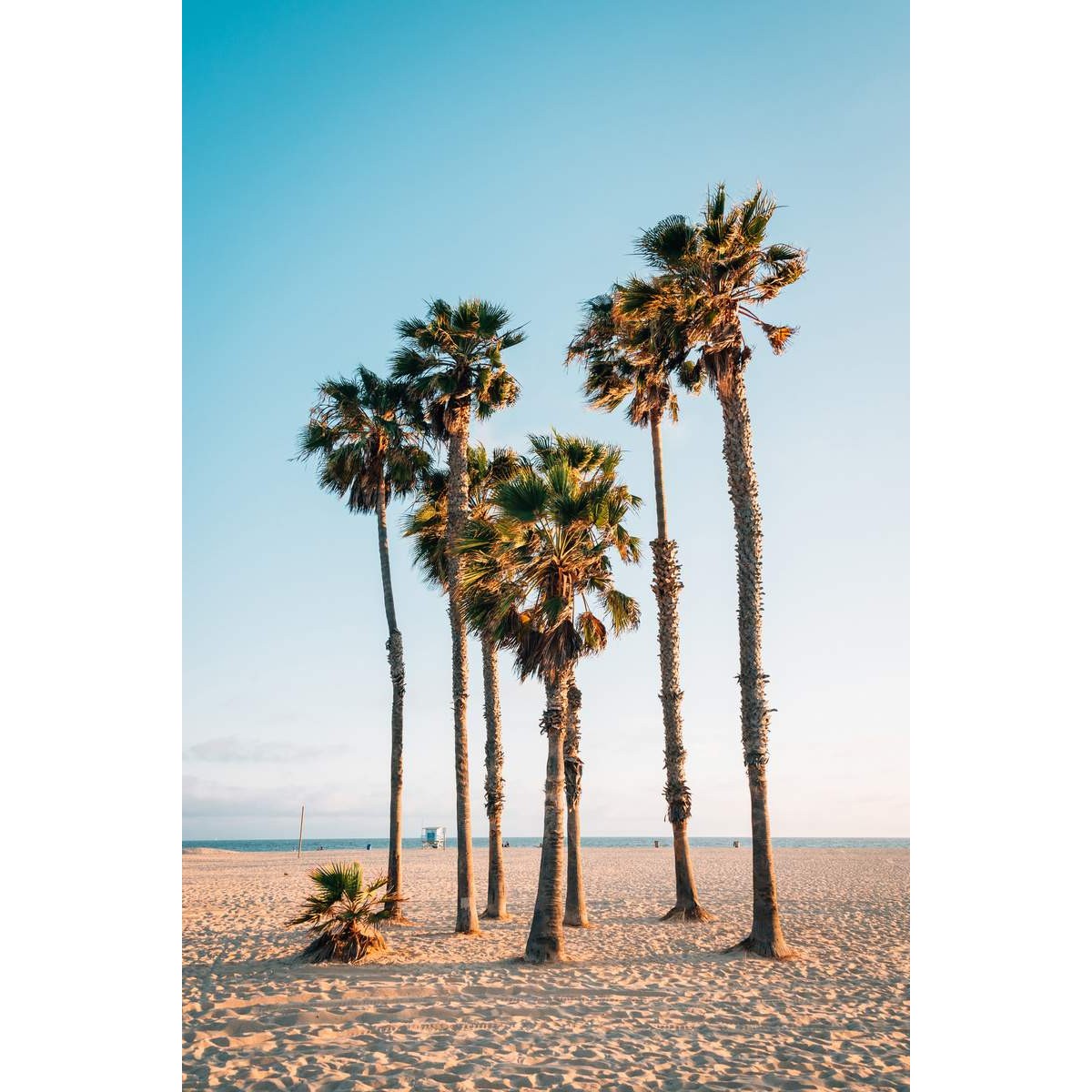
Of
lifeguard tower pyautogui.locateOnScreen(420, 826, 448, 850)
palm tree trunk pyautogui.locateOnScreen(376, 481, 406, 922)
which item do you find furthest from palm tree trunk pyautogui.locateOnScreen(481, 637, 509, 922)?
lifeguard tower pyautogui.locateOnScreen(420, 826, 448, 850)

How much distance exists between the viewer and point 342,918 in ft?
39.5

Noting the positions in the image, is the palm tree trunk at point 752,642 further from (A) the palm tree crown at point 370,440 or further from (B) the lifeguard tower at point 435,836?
(B) the lifeguard tower at point 435,836

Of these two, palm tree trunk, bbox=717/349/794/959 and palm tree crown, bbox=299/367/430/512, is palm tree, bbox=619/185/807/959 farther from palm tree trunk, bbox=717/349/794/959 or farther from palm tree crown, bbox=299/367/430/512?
palm tree crown, bbox=299/367/430/512

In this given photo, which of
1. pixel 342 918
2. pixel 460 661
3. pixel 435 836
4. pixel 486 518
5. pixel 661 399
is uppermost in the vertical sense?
pixel 661 399

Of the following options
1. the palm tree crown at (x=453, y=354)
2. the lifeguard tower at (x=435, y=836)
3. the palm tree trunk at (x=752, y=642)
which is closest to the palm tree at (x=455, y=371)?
the palm tree crown at (x=453, y=354)

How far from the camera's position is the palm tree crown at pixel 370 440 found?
18953mm

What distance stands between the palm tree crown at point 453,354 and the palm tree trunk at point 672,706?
4.31 metres

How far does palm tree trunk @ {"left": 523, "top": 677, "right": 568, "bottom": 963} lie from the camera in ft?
39.1

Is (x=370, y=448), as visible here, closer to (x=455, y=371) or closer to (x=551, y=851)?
(x=455, y=371)

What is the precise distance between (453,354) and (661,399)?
433cm

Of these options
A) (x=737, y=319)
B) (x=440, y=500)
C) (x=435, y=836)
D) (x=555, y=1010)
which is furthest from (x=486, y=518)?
(x=435, y=836)
